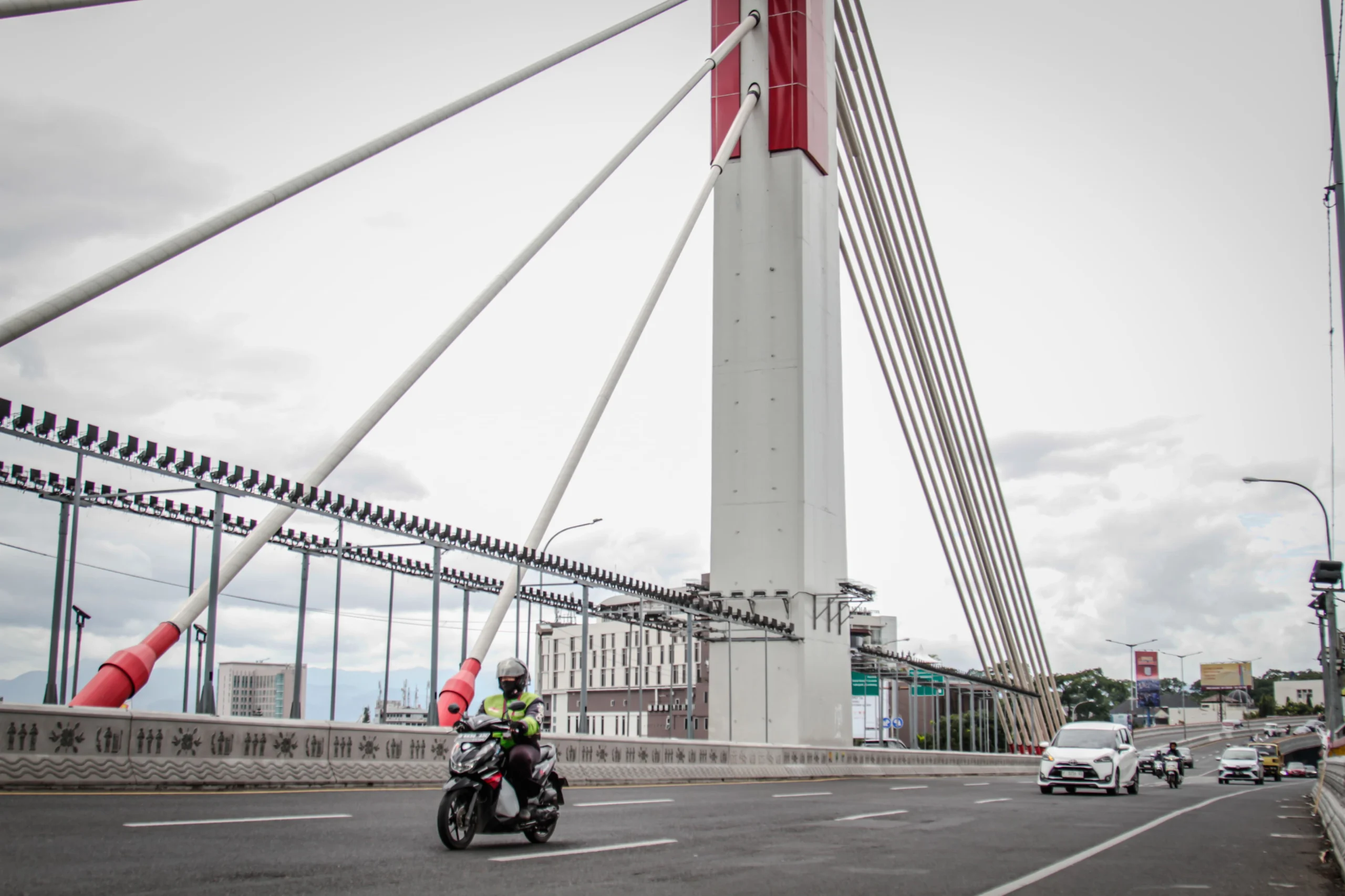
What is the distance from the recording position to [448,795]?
913cm

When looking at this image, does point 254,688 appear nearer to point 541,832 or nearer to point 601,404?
point 601,404

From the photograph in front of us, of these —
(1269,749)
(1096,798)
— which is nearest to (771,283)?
(1096,798)

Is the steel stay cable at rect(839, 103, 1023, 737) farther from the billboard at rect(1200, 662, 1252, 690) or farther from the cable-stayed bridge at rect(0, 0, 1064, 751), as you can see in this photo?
the billboard at rect(1200, 662, 1252, 690)

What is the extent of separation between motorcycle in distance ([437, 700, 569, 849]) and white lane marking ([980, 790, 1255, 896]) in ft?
11.9

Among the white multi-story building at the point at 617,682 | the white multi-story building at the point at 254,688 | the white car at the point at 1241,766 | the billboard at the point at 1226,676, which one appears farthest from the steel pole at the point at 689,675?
the billboard at the point at 1226,676

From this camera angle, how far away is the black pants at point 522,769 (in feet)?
31.3

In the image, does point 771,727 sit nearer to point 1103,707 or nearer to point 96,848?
point 96,848

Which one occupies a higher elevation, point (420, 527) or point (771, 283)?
point (771, 283)

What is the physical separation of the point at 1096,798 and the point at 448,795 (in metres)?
16.8

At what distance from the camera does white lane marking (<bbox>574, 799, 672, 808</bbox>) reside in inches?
578

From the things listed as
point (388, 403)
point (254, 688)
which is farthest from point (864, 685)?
point (254, 688)

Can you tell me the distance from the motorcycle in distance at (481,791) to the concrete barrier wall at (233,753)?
17.0 feet

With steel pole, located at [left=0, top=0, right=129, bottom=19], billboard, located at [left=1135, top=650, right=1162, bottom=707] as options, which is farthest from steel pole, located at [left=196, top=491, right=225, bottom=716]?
billboard, located at [left=1135, top=650, right=1162, bottom=707]

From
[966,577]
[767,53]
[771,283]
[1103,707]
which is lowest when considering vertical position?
[1103,707]
